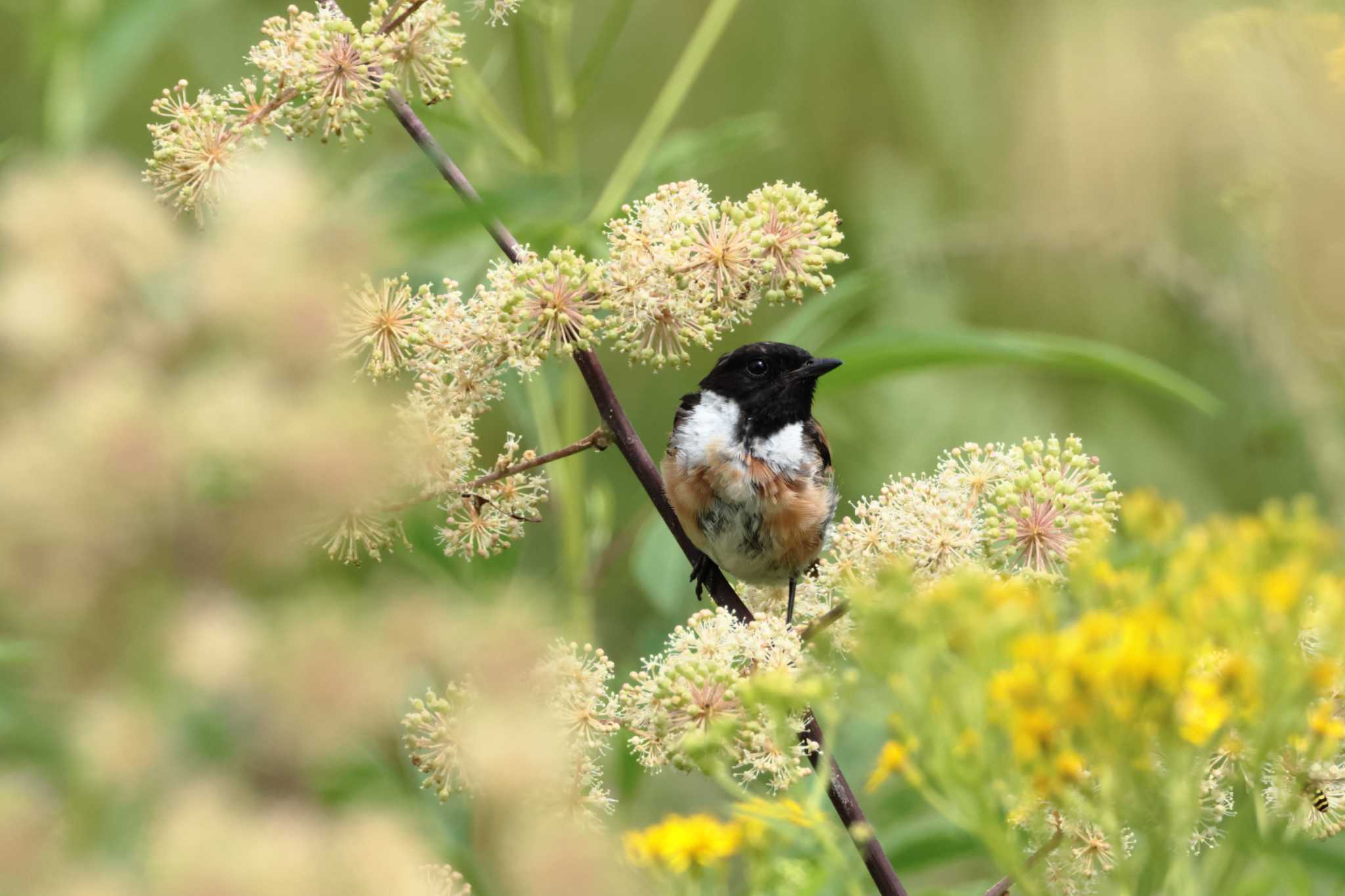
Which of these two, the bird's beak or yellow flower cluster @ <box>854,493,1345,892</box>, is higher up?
the bird's beak

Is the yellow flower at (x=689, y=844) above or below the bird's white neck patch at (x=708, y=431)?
below

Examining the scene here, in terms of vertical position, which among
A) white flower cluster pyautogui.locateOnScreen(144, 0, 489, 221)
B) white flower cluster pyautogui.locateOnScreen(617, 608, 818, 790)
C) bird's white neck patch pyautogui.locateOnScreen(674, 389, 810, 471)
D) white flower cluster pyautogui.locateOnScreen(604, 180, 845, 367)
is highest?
white flower cluster pyautogui.locateOnScreen(144, 0, 489, 221)

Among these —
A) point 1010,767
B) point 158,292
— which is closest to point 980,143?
point 1010,767

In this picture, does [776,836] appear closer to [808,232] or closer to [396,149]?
[808,232]

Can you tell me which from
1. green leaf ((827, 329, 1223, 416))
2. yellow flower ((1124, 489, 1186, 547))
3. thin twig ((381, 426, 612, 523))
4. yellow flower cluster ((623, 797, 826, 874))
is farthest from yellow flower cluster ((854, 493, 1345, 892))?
green leaf ((827, 329, 1223, 416))

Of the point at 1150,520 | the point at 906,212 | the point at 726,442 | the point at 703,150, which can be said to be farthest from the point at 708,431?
the point at 906,212

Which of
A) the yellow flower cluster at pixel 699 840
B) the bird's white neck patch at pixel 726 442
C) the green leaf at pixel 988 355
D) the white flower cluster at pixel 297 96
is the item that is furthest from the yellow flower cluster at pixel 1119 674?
the bird's white neck patch at pixel 726 442

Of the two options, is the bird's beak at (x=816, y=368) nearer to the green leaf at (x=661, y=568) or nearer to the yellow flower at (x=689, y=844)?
the green leaf at (x=661, y=568)

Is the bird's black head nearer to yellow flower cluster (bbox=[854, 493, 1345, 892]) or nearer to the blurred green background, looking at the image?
the blurred green background
